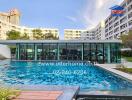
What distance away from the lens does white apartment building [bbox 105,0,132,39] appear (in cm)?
7028

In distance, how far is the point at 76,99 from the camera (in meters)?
7.34

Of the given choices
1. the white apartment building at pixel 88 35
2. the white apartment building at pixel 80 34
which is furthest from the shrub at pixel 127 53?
the white apartment building at pixel 88 35

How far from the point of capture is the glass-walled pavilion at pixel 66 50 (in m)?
34.1

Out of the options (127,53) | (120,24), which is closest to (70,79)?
(127,53)

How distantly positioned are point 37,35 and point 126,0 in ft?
89.0

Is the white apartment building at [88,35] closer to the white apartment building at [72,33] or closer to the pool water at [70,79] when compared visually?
the white apartment building at [72,33]

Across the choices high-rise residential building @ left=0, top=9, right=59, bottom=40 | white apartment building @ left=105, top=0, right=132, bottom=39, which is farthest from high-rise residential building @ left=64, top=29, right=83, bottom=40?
white apartment building @ left=105, top=0, right=132, bottom=39

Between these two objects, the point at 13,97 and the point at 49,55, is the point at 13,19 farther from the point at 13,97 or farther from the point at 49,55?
the point at 13,97

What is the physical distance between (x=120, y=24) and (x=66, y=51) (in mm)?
47786

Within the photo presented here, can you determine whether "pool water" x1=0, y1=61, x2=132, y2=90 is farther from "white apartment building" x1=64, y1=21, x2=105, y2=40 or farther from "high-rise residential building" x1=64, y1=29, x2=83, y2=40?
"high-rise residential building" x1=64, y1=29, x2=83, y2=40

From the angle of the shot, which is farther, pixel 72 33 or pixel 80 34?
pixel 80 34

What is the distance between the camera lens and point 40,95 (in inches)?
267

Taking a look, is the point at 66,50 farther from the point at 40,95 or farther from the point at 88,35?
the point at 88,35

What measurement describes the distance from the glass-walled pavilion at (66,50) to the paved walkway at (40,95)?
88.7 feet
